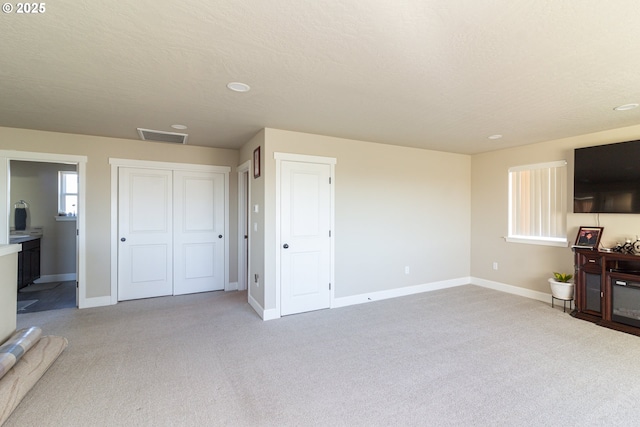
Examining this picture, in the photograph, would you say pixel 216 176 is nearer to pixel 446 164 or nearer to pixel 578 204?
pixel 446 164

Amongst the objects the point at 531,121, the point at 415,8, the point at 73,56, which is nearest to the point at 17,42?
the point at 73,56

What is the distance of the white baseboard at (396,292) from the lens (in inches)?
169

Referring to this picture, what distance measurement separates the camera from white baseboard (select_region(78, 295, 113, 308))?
13.6ft

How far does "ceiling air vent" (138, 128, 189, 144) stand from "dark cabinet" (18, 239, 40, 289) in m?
2.99

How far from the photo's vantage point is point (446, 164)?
5.33m

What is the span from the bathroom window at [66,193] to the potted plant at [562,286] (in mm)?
8276

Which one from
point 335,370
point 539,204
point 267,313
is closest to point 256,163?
point 267,313

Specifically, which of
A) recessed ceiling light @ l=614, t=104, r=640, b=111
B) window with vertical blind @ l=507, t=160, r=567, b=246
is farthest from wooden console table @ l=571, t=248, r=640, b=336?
recessed ceiling light @ l=614, t=104, r=640, b=111

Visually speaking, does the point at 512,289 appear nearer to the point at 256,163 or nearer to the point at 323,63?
the point at 256,163

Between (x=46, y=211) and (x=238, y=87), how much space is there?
5.59 meters

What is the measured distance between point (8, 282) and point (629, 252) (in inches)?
263

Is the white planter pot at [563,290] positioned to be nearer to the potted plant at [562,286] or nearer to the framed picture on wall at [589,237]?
the potted plant at [562,286]

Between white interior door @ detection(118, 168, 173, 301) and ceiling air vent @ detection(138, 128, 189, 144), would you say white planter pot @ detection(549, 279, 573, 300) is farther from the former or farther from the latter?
white interior door @ detection(118, 168, 173, 301)

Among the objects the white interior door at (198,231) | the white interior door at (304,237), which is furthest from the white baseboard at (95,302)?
the white interior door at (304,237)
